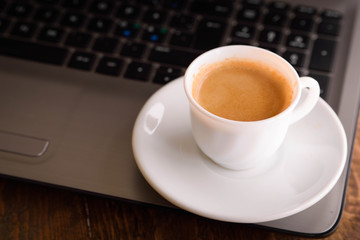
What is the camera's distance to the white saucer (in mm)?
545

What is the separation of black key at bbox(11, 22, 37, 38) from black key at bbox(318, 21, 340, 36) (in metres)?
0.55

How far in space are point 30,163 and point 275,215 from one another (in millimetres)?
369

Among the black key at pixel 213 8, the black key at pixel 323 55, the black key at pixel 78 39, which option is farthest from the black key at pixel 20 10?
the black key at pixel 323 55

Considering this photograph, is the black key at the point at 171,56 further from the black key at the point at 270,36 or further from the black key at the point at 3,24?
the black key at the point at 3,24

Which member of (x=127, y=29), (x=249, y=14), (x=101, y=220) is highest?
(x=249, y=14)

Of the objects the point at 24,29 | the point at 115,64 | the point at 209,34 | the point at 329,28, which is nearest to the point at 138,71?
the point at 115,64

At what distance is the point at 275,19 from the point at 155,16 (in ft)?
0.76

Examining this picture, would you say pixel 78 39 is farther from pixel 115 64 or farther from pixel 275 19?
pixel 275 19

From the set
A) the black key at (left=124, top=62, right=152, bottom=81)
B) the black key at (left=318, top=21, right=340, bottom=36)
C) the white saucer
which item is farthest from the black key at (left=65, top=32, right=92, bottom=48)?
the black key at (left=318, top=21, right=340, bottom=36)

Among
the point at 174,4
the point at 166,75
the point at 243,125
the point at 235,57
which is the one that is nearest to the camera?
the point at 243,125

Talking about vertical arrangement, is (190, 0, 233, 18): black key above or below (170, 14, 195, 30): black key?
above

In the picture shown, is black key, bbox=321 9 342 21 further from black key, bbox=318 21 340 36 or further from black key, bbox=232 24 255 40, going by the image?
black key, bbox=232 24 255 40

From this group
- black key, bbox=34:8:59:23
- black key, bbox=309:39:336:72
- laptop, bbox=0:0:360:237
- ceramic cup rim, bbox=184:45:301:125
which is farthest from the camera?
black key, bbox=34:8:59:23

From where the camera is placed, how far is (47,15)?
2.79 feet
